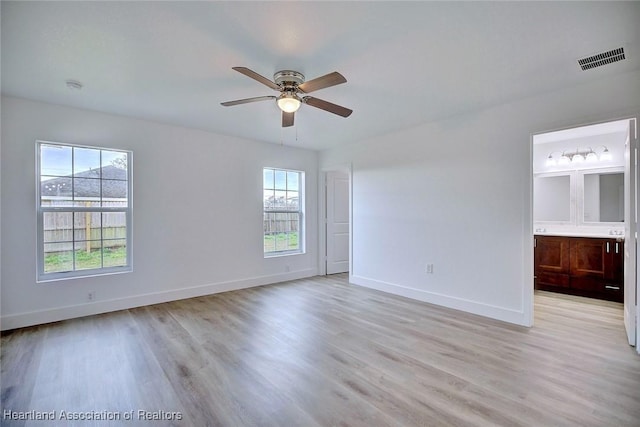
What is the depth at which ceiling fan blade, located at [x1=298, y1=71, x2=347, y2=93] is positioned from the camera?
2.15 metres

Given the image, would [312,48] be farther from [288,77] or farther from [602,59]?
[602,59]

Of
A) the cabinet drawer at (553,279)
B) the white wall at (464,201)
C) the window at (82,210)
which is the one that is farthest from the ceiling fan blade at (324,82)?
the cabinet drawer at (553,279)

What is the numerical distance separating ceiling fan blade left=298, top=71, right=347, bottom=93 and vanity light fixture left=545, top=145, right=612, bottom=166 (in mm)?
4771

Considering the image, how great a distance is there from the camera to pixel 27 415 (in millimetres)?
1898

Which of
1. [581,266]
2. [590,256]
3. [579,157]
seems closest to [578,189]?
[579,157]

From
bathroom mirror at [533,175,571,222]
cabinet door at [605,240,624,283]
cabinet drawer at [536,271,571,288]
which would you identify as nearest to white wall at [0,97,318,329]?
cabinet drawer at [536,271,571,288]

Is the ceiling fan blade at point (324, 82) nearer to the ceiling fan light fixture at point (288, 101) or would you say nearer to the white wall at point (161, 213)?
the ceiling fan light fixture at point (288, 101)

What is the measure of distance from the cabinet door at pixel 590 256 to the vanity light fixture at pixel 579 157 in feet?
4.37

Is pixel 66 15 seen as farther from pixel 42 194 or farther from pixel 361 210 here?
pixel 361 210

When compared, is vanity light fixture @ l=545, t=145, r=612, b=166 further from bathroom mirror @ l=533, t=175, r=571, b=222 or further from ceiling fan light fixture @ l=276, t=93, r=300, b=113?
ceiling fan light fixture @ l=276, t=93, r=300, b=113

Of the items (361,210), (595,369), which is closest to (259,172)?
(361,210)

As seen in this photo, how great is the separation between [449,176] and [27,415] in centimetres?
457

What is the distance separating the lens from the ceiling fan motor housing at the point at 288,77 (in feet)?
8.53

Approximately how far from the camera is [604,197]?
4.70 metres
